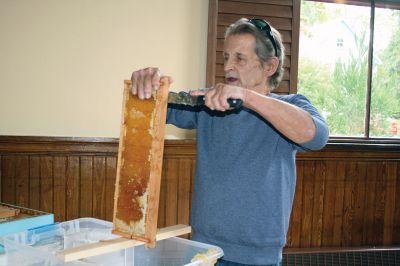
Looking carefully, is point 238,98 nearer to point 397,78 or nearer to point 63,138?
point 63,138

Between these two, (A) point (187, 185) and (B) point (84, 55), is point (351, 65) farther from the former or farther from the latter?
(B) point (84, 55)

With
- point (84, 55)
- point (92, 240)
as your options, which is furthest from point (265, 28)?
point (84, 55)

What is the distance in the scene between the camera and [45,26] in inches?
104

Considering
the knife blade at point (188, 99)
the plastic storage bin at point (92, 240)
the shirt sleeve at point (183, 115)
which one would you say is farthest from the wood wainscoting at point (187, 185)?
the knife blade at point (188, 99)

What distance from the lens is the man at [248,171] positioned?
1.41 metres

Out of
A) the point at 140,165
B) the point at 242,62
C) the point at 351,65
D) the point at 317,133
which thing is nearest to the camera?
the point at 140,165

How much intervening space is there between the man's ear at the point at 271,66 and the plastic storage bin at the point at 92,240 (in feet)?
2.53

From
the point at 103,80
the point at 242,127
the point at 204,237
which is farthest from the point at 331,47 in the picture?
the point at 204,237

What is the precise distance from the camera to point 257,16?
289 cm

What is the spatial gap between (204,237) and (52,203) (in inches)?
60.9

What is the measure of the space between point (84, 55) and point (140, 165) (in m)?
1.77

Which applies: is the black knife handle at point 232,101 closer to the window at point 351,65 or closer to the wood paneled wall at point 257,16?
the wood paneled wall at point 257,16

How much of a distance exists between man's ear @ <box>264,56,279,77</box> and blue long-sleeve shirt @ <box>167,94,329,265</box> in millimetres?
150

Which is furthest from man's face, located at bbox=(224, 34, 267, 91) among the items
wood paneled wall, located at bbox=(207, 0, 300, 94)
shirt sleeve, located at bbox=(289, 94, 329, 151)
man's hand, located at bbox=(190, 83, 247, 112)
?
wood paneled wall, located at bbox=(207, 0, 300, 94)
